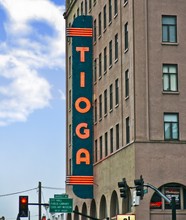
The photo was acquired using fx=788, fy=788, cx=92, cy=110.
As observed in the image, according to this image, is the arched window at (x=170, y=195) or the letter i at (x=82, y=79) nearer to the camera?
the arched window at (x=170, y=195)

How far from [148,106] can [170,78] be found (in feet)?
9.45

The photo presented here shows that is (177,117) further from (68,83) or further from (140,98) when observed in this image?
(68,83)

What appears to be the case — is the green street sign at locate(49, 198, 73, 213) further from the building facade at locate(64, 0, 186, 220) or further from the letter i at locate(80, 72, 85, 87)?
the letter i at locate(80, 72, 85, 87)

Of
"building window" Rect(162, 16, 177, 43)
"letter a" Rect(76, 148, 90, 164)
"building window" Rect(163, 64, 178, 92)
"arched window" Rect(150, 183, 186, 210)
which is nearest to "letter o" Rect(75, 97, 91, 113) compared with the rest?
"letter a" Rect(76, 148, 90, 164)

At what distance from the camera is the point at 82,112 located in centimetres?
7069

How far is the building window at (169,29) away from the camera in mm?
58656

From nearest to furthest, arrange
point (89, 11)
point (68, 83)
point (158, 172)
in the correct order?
point (158, 172) → point (89, 11) → point (68, 83)

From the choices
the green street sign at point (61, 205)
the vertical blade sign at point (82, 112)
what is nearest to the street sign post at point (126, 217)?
Answer: the green street sign at point (61, 205)

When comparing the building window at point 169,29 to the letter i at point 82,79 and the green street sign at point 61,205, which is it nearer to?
the letter i at point 82,79

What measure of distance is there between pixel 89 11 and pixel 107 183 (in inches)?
760

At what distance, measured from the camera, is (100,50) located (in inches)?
2758

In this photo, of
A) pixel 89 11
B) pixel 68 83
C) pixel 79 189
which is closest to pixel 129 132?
pixel 79 189

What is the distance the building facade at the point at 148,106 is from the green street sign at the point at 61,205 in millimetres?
3099

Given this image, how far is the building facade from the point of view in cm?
5597
